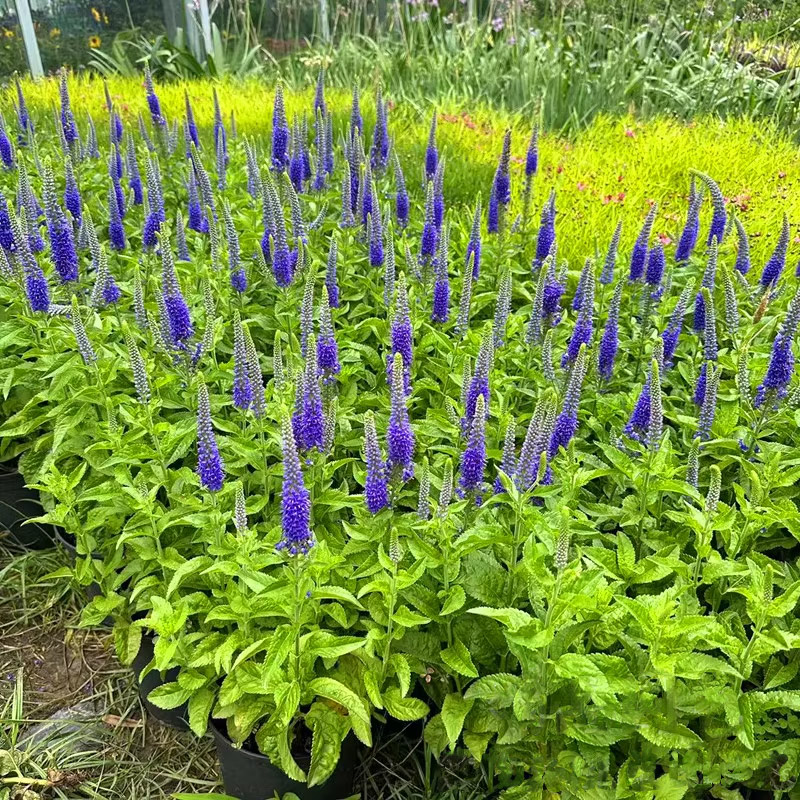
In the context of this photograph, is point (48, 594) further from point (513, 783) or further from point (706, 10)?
point (706, 10)

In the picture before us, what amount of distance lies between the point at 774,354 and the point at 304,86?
7869mm

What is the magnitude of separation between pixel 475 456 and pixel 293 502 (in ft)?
2.07

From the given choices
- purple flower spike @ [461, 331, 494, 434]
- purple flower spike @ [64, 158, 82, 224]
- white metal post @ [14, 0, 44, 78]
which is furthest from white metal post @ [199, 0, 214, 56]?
purple flower spike @ [461, 331, 494, 434]

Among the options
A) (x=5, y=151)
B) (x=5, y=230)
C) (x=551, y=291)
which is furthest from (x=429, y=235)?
(x=5, y=151)

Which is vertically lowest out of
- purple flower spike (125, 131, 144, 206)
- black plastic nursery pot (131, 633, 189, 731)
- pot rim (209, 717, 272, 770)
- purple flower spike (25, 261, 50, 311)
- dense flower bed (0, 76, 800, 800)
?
black plastic nursery pot (131, 633, 189, 731)

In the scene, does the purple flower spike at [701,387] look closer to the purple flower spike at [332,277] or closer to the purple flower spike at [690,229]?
the purple flower spike at [690,229]

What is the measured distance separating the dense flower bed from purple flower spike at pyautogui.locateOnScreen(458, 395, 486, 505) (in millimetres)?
12

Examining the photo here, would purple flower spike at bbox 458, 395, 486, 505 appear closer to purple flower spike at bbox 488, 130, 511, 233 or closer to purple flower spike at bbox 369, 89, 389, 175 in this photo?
purple flower spike at bbox 488, 130, 511, 233

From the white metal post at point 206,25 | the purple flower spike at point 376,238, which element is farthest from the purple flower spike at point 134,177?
the white metal post at point 206,25

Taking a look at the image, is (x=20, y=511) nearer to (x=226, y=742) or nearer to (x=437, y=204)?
(x=226, y=742)

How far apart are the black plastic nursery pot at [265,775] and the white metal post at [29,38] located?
943 centimetres

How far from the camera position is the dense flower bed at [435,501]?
81.8 inches

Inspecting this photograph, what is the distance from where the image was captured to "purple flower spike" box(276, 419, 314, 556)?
6.16 feet

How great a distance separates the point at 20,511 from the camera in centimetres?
367
